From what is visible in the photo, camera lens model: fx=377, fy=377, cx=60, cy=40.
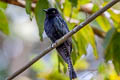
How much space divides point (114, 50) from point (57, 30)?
581 mm

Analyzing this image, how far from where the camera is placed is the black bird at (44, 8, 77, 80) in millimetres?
2873

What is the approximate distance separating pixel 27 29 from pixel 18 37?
1.81 ft

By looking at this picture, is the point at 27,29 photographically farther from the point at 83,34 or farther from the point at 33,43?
the point at 83,34

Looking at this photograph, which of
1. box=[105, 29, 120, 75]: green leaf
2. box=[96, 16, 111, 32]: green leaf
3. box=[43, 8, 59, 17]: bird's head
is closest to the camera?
box=[43, 8, 59, 17]: bird's head

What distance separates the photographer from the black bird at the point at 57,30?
9.43ft

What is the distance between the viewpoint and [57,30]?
119 inches

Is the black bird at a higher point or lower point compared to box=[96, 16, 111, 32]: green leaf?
higher

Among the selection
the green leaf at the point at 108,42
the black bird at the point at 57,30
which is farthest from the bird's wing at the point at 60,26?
the green leaf at the point at 108,42

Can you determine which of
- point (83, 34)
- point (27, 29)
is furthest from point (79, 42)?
point (27, 29)

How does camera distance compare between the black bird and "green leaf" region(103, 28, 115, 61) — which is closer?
the black bird

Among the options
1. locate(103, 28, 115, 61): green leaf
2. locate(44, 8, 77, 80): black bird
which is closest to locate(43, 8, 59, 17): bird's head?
locate(44, 8, 77, 80): black bird

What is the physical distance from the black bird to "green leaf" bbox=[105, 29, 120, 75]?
19.5 inches

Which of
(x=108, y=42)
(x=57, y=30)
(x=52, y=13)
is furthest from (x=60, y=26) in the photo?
(x=108, y=42)

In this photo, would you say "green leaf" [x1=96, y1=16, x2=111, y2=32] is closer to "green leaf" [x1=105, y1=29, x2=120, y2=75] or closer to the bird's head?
"green leaf" [x1=105, y1=29, x2=120, y2=75]
